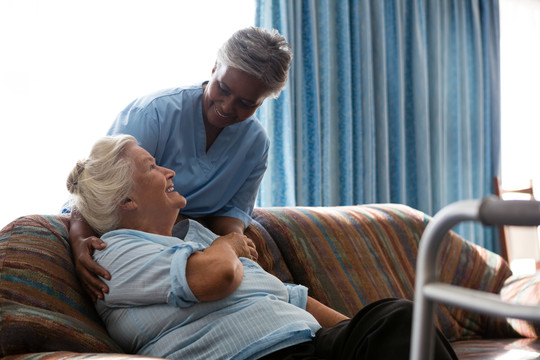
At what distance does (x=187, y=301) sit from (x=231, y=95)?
73 cm

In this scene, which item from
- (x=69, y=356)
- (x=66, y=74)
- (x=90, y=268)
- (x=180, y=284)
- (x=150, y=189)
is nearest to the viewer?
(x=69, y=356)

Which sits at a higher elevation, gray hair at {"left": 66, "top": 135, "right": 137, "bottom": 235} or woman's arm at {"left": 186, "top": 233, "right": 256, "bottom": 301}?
gray hair at {"left": 66, "top": 135, "right": 137, "bottom": 235}

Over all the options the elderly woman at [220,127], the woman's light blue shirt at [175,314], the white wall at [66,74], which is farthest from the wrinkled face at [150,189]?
the white wall at [66,74]

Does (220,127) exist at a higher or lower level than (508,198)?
higher

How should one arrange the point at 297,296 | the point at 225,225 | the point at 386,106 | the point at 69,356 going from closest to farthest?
the point at 69,356, the point at 297,296, the point at 225,225, the point at 386,106

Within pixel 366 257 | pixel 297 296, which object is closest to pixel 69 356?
pixel 297 296

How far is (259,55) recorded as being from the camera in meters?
1.75

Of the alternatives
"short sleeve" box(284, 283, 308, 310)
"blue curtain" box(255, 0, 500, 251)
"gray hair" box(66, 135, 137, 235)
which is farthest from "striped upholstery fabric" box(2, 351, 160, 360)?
"blue curtain" box(255, 0, 500, 251)

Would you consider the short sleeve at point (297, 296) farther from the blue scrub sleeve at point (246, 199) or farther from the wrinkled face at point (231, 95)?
the wrinkled face at point (231, 95)

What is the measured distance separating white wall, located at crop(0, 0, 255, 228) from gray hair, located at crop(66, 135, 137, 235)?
781 millimetres

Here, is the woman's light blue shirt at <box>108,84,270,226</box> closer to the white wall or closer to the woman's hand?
the woman's hand

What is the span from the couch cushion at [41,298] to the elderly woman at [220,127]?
43 centimetres

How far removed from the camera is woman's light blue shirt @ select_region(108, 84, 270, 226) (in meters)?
1.77

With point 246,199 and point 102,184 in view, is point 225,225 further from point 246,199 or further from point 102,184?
point 102,184
